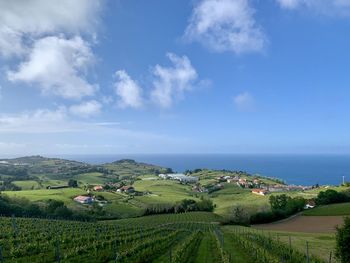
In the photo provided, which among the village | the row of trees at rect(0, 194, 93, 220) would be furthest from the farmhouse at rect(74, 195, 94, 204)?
the row of trees at rect(0, 194, 93, 220)

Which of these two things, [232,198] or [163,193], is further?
[163,193]

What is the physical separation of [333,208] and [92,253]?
216ft

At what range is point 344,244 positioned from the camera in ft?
63.2

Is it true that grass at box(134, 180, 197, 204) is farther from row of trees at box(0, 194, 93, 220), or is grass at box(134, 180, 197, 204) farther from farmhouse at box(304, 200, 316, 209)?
farmhouse at box(304, 200, 316, 209)

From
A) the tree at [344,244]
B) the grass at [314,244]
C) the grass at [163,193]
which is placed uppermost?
the tree at [344,244]

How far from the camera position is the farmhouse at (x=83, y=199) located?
3812 inches

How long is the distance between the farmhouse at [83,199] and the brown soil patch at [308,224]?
49.5 metres

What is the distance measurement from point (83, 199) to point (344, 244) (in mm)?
87283

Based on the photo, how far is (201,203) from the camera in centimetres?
9625

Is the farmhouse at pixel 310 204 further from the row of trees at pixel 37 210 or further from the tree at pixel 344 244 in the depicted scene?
the tree at pixel 344 244

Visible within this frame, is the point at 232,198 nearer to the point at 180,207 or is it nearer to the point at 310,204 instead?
the point at 180,207

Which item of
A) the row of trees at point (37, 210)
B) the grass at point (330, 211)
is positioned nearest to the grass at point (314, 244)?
the grass at point (330, 211)

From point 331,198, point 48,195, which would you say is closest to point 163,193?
point 48,195

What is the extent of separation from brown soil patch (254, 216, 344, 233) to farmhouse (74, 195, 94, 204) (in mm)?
49548
